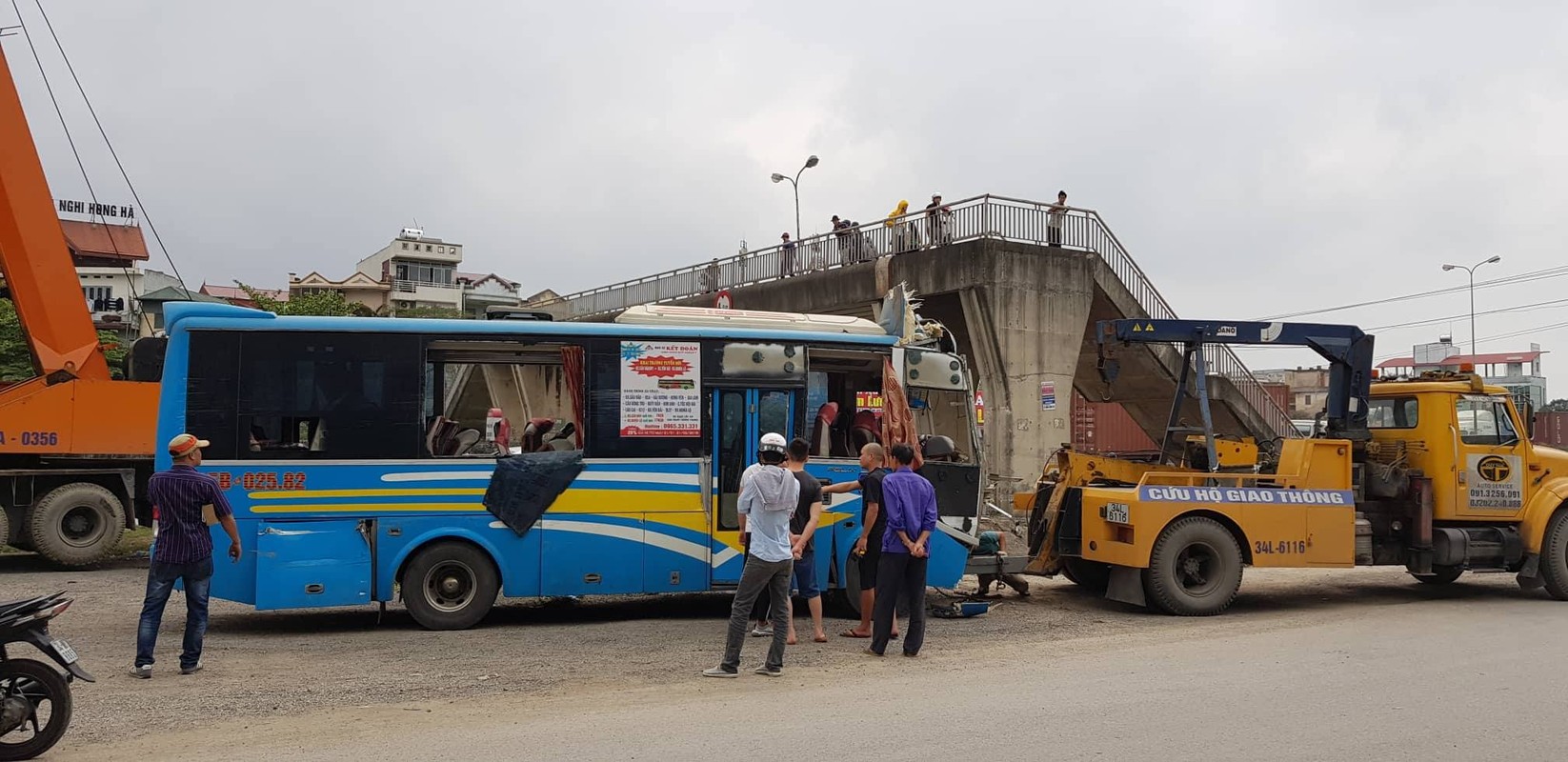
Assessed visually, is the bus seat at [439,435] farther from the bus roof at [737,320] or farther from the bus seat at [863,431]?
the bus seat at [863,431]

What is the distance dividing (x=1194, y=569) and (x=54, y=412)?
549 inches

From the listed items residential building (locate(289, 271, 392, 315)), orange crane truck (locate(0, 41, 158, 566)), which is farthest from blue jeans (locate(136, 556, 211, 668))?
residential building (locate(289, 271, 392, 315))

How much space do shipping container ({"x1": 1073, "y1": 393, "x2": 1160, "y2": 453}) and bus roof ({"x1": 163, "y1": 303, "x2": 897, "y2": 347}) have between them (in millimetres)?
22601

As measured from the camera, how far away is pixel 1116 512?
11297 mm

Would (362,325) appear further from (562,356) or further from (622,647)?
(622,647)

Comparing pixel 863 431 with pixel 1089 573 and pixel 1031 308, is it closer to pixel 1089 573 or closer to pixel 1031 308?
pixel 1089 573

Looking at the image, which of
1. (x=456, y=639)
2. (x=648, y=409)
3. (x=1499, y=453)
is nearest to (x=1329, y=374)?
(x=1499, y=453)

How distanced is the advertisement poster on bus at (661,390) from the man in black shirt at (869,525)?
5.07 ft

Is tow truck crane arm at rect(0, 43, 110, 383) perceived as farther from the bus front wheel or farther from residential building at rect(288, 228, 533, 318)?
residential building at rect(288, 228, 533, 318)

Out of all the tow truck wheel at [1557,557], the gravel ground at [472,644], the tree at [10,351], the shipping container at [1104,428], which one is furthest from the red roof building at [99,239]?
the tow truck wheel at [1557,557]

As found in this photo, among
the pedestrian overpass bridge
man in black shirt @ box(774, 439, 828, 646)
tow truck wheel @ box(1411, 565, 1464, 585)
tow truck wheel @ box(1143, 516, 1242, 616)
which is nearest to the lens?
man in black shirt @ box(774, 439, 828, 646)

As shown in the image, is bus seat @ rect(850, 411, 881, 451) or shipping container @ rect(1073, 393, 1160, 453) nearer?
bus seat @ rect(850, 411, 881, 451)

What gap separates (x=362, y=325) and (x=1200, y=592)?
8.62 m

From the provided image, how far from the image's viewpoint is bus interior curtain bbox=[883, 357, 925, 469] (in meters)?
10.4
